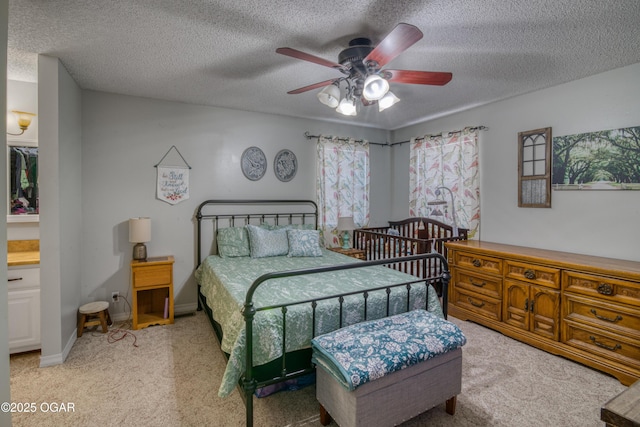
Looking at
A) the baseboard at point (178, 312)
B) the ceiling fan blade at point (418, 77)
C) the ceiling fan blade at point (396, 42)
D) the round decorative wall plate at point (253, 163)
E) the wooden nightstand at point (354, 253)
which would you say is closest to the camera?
the ceiling fan blade at point (396, 42)

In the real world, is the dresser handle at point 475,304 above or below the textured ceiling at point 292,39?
below

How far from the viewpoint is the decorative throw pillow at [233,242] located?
3.66 meters

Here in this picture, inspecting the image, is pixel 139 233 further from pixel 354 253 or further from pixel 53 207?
pixel 354 253

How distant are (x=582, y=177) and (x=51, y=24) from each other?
4.57 m

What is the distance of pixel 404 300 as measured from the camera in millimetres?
2398

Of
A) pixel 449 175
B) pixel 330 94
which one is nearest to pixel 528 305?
pixel 449 175

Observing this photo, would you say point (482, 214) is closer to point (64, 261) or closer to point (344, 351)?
point (344, 351)

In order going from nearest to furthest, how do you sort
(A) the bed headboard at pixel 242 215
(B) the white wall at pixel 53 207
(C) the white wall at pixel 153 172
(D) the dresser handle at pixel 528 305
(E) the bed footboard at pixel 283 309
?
(E) the bed footboard at pixel 283 309
(B) the white wall at pixel 53 207
(D) the dresser handle at pixel 528 305
(C) the white wall at pixel 153 172
(A) the bed headboard at pixel 242 215

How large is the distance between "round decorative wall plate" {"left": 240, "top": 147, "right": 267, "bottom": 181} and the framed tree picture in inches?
124

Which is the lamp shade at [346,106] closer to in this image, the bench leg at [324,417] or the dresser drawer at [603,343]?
the bench leg at [324,417]

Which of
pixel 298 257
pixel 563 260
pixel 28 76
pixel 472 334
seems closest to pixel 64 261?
pixel 28 76

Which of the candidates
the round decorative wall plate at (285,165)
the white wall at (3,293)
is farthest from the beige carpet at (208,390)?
the round decorative wall plate at (285,165)

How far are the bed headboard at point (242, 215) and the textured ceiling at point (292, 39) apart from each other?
4.66 feet

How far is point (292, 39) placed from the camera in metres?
2.26
